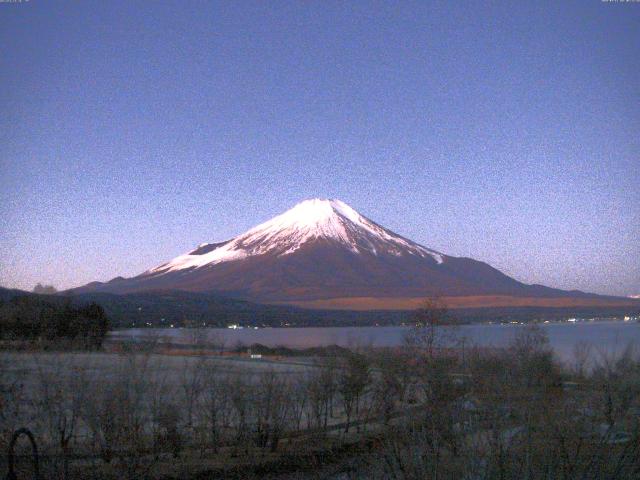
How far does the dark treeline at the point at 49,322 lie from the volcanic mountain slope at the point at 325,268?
221 ft

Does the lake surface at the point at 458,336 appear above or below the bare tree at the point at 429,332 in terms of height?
below

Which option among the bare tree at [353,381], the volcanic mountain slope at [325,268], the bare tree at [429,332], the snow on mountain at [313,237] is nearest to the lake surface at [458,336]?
the bare tree at [429,332]

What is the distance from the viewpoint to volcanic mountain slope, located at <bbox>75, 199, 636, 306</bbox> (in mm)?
112250

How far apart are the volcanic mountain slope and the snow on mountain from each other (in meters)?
0.17

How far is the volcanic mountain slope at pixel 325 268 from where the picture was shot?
112 meters

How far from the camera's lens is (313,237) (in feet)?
428

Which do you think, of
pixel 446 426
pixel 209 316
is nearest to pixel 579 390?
pixel 446 426

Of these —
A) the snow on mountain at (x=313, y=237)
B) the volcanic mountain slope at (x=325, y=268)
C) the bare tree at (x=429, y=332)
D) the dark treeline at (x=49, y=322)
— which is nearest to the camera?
the bare tree at (x=429, y=332)

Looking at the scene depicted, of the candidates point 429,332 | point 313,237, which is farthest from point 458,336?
point 313,237

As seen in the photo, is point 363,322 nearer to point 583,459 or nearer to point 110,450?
point 110,450

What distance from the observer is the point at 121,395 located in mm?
12984

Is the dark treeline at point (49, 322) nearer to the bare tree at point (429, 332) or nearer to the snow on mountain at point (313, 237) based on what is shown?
the bare tree at point (429, 332)

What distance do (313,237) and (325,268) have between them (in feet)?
38.6

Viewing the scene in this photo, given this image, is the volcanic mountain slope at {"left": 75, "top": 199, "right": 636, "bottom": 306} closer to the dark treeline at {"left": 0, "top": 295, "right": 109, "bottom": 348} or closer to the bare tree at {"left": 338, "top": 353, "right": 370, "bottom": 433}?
the dark treeline at {"left": 0, "top": 295, "right": 109, "bottom": 348}
